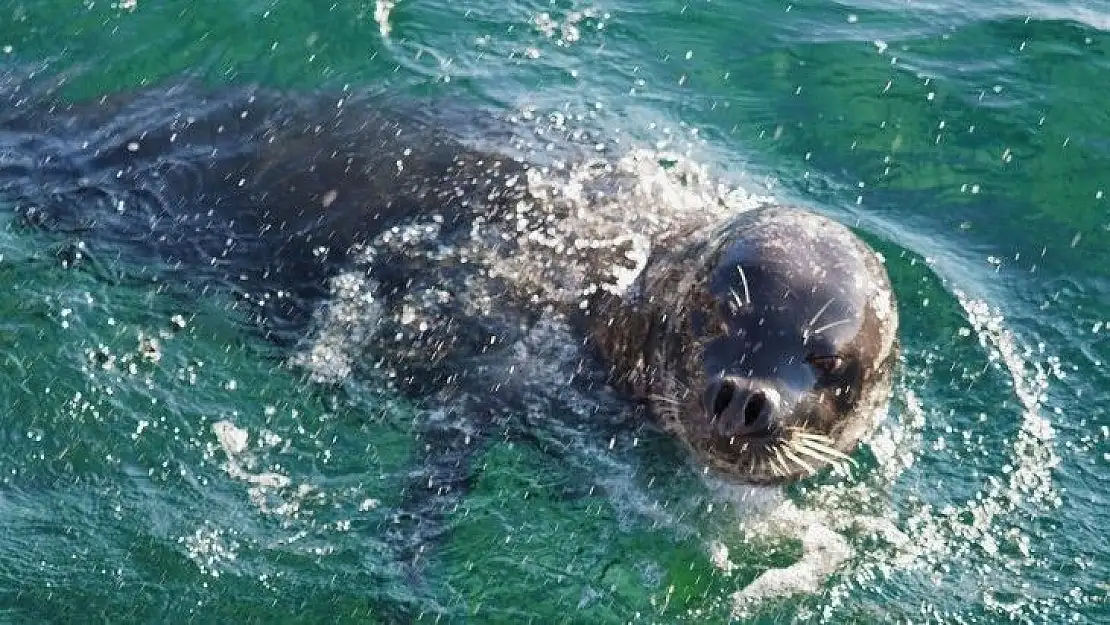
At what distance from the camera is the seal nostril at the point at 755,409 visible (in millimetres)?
4945

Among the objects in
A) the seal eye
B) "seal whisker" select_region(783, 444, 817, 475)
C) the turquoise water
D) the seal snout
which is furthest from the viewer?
the turquoise water

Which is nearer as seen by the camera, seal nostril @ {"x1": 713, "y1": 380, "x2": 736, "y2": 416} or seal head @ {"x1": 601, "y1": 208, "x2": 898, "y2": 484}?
seal nostril @ {"x1": 713, "y1": 380, "x2": 736, "y2": 416}

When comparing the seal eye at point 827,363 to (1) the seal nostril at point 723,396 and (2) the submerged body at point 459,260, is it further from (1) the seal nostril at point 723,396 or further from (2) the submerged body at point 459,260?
(1) the seal nostril at point 723,396

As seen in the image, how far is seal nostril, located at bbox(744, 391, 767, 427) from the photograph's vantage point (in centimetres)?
495

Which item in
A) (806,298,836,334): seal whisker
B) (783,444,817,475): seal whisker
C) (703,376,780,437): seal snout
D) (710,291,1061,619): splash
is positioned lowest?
(710,291,1061,619): splash

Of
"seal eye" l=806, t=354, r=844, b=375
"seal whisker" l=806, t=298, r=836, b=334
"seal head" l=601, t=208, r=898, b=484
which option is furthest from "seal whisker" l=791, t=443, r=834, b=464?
"seal whisker" l=806, t=298, r=836, b=334

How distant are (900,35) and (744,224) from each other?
4.57 meters

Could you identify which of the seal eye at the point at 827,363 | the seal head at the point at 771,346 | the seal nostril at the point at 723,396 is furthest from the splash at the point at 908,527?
the seal nostril at the point at 723,396

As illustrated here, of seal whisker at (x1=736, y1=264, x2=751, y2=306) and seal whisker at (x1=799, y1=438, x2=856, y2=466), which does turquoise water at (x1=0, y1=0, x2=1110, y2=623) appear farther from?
seal whisker at (x1=736, y1=264, x2=751, y2=306)

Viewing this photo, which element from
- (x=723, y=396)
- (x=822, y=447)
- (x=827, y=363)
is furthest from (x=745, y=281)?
(x=822, y=447)

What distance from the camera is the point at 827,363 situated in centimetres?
527

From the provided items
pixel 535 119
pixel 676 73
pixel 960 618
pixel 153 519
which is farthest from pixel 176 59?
pixel 960 618

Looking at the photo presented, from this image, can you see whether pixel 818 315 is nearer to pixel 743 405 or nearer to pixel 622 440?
pixel 743 405

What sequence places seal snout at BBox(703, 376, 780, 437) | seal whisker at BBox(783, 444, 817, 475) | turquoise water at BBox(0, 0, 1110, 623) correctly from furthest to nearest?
1. turquoise water at BBox(0, 0, 1110, 623)
2. seal whisker at BBox(783, 444, 817, 475)
3. seal snout at BBox(703, 376, 780, 437)
